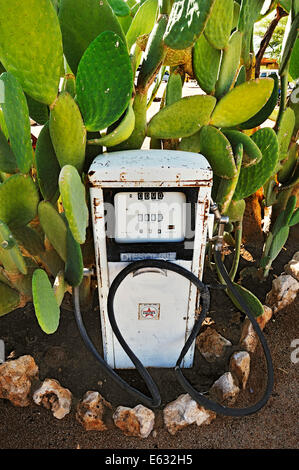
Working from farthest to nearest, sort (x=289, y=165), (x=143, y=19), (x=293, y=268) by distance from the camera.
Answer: (x=293, y=268) < (x=289, y=165) < (x=143, y=19)

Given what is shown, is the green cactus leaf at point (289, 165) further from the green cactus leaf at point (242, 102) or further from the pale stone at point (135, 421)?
the pale stone at point (135, 421)

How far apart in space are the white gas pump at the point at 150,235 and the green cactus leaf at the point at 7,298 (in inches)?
13.3

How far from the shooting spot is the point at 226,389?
1.38 m

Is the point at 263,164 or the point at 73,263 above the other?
the point at 263,164

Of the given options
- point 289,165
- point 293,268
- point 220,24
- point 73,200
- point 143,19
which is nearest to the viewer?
point 73,200

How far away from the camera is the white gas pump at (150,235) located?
42.3 inches

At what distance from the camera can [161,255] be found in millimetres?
1229

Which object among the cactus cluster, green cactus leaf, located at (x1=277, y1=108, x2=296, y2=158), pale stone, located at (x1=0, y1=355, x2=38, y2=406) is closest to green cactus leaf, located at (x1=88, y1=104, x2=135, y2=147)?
the cactus cluster

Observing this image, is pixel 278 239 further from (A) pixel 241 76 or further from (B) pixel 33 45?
(B) pixel 33 45

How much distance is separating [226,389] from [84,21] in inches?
49.2

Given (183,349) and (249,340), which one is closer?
(183,349)

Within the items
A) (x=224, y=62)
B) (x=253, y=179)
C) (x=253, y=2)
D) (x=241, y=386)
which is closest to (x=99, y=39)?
(x=224, y=62)

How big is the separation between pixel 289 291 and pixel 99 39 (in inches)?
49.4

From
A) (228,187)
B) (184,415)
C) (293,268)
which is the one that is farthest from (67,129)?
(293,268)
